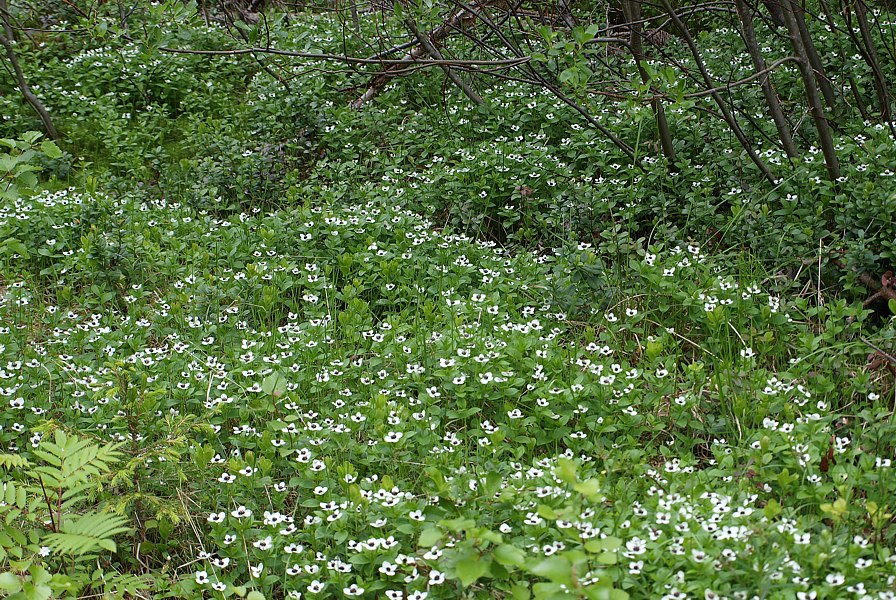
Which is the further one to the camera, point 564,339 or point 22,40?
point 22,40

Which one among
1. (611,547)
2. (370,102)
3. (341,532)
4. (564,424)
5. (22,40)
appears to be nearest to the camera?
(611,547)

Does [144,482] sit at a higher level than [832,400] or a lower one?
lower

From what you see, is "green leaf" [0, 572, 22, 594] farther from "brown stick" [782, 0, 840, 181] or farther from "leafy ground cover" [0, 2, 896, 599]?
"brown stick" [782, 0, 840, 181]

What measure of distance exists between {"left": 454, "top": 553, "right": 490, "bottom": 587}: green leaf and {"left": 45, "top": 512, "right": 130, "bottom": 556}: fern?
110 centimetres

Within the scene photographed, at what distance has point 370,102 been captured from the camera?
7.08 m

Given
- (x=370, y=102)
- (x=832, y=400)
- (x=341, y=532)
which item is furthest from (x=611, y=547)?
(x=370, y=102)

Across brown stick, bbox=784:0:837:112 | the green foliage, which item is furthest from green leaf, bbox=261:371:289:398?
brown stick, bbox=784:0:837:112

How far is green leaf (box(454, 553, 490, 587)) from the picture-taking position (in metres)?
2.25

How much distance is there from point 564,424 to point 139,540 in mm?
1745

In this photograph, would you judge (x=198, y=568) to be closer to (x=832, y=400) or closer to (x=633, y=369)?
(x=633, y=369)

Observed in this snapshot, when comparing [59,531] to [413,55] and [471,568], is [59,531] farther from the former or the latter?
[413,55]

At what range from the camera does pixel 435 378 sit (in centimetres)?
394

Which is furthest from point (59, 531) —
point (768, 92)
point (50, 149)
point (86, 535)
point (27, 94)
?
point (27, 94)

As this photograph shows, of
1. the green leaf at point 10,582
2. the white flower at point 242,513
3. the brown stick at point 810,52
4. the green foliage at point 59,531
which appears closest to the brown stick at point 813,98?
the brown stick at point 810,52
